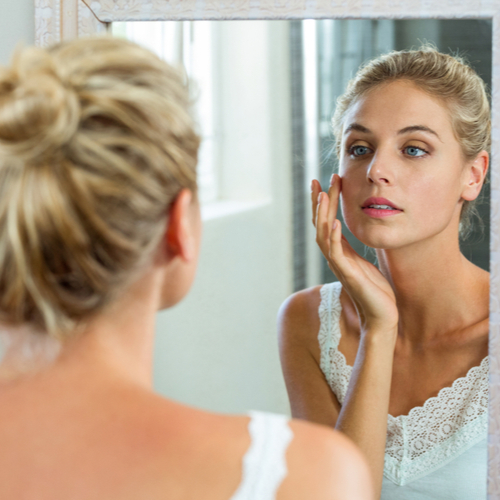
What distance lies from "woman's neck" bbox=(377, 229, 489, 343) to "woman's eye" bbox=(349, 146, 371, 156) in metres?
0.14

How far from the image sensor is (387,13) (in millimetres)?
835

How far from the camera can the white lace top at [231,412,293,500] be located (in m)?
0.48

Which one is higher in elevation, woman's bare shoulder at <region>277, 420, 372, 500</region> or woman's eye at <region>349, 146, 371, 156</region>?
woman's eye at <region>349, 146, 371, 156</region>

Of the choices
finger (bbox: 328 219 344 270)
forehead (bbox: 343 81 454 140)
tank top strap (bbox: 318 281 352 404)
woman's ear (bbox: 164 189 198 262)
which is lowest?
tank top strap (bbox: 318 281 352 404)

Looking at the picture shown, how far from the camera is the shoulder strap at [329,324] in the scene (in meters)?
0.89

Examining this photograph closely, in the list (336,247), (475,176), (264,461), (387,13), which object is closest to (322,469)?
(264,461)

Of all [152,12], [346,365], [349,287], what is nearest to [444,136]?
[349,287]

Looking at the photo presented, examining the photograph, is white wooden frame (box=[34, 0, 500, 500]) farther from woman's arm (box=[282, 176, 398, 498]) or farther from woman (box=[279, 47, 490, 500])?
woman's arm (box=[282, 176, 398, 498])

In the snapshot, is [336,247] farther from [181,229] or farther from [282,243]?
[181,229]

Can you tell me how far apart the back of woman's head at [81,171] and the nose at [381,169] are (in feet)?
1.26

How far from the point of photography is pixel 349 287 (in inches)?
33.9

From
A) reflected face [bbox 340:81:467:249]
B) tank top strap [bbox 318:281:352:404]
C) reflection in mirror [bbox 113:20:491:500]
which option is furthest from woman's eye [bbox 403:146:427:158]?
tank top strap [bbox 318:281:352:404]

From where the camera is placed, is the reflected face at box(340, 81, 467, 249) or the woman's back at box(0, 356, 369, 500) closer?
the woman's back at box(0, 356, 369, 500)

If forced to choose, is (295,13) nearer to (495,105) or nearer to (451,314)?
(495,105)
